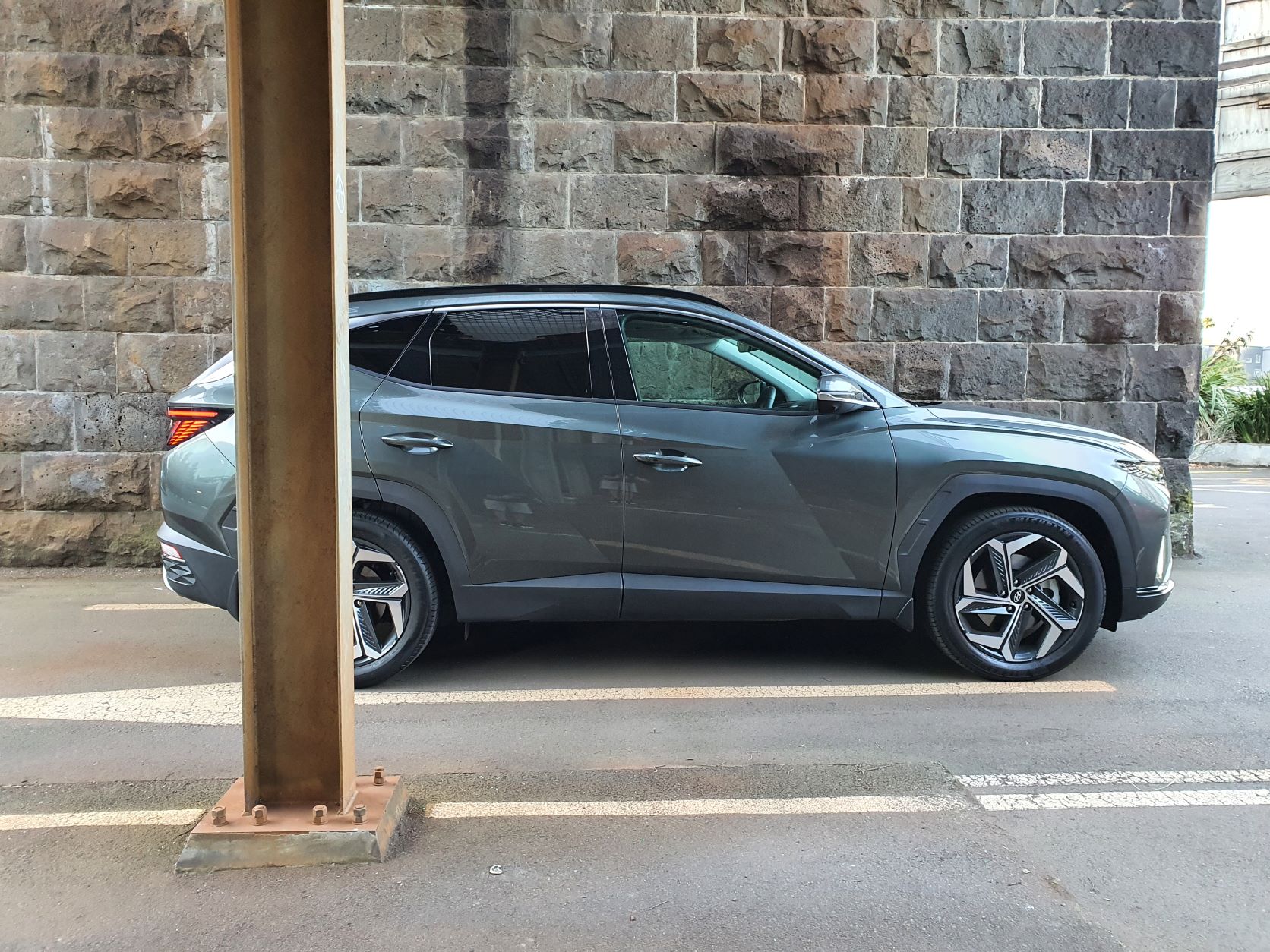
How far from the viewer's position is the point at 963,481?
4.66 m

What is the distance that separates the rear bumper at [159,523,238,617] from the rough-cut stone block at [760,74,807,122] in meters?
5.44

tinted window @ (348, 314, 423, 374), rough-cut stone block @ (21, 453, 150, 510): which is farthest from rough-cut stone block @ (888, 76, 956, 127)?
rough-cut stone block @ (21, 453, 150, 510)

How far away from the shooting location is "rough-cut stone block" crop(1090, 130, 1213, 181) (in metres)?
7.85

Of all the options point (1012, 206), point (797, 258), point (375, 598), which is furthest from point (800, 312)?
point (375, 598)

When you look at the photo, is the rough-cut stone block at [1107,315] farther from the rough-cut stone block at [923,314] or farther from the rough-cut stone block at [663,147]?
the rough-cut stone block at [663,147]

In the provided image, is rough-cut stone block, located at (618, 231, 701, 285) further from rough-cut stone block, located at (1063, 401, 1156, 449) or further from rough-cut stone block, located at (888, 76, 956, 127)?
rough-cut stone block, located at (1063, 401, 1156, 449)

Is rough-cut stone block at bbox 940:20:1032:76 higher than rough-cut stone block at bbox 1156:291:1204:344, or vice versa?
rough-cut stone block at bbox 940:20:1032:76

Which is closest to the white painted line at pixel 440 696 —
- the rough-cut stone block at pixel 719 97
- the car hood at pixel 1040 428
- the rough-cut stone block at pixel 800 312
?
the car hood at pixel 1040 428

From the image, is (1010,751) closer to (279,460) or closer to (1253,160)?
(279,460)

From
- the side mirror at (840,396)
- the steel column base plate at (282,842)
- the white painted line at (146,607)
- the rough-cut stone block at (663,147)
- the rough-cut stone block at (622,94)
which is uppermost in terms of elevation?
the rough-cut stone block at (622,94)

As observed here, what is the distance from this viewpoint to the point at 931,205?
309 inches

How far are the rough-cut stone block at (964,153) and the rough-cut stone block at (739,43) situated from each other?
4.85ft

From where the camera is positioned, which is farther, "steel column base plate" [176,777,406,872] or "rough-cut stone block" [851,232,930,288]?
"rough-cut stone block" [851,232,930,288]

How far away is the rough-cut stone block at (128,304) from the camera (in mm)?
7434
